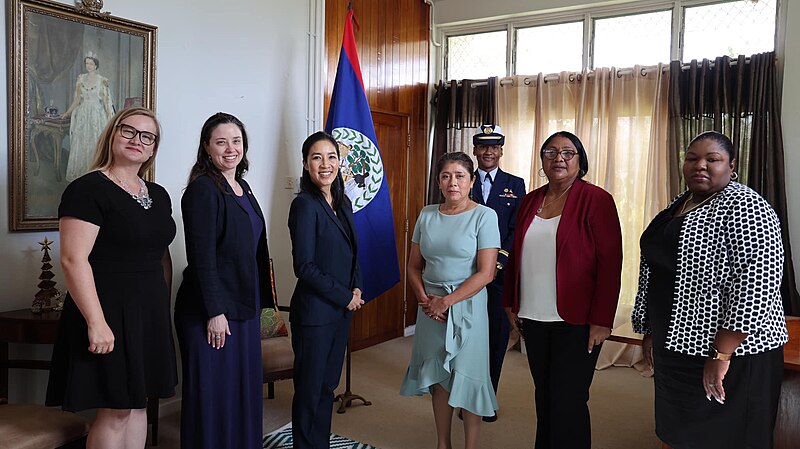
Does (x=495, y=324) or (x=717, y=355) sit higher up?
(x=717, y=355)

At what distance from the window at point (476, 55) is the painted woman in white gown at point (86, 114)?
127 inches

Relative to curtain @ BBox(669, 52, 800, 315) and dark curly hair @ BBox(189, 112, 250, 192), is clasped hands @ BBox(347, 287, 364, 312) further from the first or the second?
curtain @ BBox(669, 52, 800, 315)

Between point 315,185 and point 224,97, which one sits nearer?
point 315,185

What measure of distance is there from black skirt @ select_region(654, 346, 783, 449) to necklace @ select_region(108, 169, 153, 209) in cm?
174

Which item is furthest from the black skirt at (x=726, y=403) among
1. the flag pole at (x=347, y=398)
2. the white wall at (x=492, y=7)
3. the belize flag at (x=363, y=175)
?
the white wall at (x=492, y=7)

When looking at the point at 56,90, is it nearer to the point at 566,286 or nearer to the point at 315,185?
the point at 315,185

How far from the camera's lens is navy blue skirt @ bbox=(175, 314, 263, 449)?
2.17 metres

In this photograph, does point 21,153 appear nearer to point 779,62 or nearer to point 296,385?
point 296,385

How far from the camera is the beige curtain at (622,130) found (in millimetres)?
4363

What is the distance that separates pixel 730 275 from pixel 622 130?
299 cm

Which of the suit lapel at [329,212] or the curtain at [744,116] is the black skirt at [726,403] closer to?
the suit lapel at [329,212]

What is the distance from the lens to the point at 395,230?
5.05 metres

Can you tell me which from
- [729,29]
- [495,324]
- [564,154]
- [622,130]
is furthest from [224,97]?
[729,29]

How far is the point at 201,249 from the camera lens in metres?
2.11
